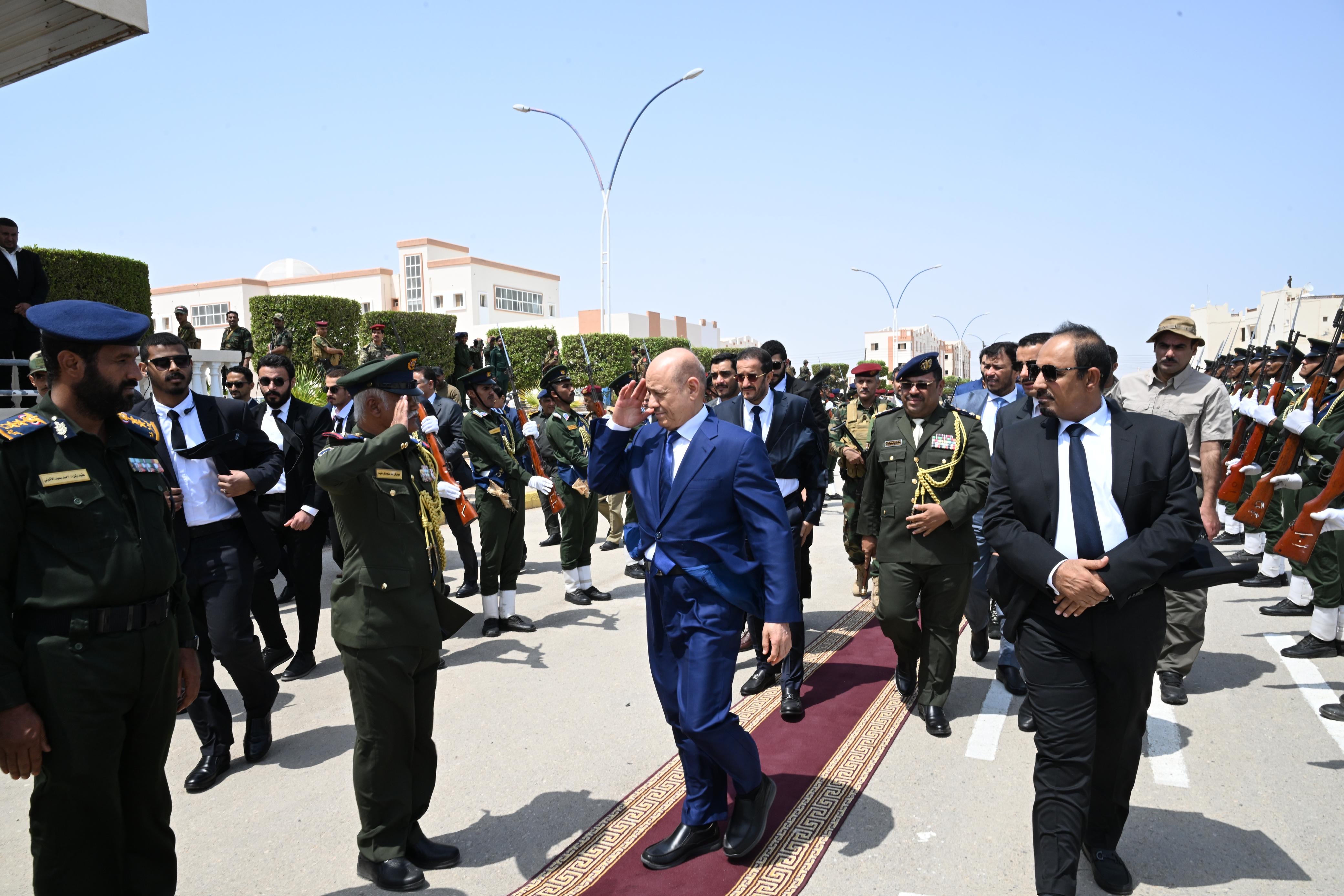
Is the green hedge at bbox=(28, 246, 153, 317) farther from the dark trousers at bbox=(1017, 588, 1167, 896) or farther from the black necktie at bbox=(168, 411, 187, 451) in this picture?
the dark trousers at bbox=(1017, 588, 1167, 896)

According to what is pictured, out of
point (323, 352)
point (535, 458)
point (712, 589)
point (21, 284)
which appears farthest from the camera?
point (323, 352)

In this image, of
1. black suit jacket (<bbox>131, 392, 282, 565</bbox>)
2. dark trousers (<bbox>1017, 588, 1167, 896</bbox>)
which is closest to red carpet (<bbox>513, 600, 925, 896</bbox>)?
dark trousers (<bbox>1017, 588, 1167, 896</bbox>)

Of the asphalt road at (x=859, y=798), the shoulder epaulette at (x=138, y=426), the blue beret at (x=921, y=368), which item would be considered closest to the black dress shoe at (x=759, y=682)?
the asphalt road at (x=859, y=798)

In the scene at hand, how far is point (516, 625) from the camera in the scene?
24.2 feet

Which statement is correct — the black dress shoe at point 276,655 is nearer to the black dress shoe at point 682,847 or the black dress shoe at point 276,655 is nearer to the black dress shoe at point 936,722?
the black dress shoe at point 682,847

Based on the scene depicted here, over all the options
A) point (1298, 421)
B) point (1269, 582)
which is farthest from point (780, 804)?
point (1269, 582)

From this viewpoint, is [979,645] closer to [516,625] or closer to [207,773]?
[516,625]

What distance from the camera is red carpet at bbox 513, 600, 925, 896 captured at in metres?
3.42

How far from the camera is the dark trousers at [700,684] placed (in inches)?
138

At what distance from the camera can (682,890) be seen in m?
3.36

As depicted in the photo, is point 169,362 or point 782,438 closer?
point 169,362

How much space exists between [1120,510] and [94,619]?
355 cm

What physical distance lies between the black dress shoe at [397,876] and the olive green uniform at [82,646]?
0.79 m

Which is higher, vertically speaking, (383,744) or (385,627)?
(385,627)
